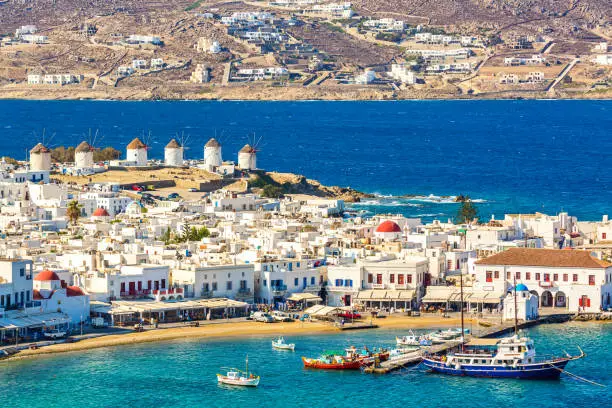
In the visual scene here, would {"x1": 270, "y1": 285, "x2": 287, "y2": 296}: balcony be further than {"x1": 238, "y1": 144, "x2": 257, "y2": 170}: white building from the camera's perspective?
No

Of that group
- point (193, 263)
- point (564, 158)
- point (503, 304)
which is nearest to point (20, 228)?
point (193, 263)

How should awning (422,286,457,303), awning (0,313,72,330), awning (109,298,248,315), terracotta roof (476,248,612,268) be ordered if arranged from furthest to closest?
terracotta roof (476,248,612,268) < awning (422,286,457,303) < awning (109,298,248,315) < awning (0,313,72,330)

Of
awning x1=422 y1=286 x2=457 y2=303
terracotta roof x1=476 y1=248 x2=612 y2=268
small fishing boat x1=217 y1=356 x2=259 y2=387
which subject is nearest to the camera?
small fishing boat x1=217 y1=356 x2=259 y2=387

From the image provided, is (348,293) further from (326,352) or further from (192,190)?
(192,190)

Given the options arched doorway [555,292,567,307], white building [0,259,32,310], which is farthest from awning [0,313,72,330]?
arched doorway [555,292,567,307]

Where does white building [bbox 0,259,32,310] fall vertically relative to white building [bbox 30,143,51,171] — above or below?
below

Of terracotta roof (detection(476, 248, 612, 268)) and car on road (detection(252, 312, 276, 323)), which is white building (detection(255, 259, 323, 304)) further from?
terracotta roof (detection(476, 248, 612, 268))

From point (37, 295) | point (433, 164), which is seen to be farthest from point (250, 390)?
point (433, 164)

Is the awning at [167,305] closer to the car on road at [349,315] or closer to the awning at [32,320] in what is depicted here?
the awning at [32,320]

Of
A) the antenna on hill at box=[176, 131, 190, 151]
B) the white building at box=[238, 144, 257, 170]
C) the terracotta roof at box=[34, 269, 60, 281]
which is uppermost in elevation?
the antenna on hill at box=[176, 131, 190, 151]
